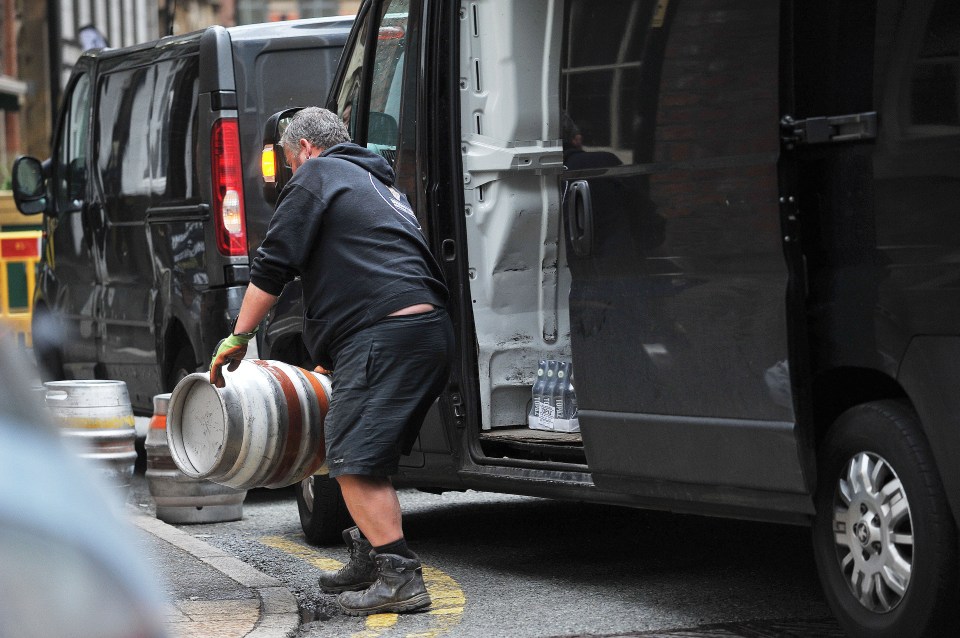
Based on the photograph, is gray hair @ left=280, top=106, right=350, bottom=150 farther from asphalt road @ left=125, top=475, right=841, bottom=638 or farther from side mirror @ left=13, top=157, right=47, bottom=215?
side mirror @ left=13, top=157, right=47, bottom=215

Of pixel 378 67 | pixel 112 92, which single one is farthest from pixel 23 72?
pixel 378 67

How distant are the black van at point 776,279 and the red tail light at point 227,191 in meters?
2.58

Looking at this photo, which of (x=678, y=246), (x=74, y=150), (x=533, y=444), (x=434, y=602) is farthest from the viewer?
(x=74, y=150)

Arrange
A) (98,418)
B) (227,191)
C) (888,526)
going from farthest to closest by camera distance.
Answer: (227,191)
(98,418)
(888,526)

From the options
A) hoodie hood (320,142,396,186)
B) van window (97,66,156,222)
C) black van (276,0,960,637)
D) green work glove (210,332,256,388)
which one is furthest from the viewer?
van window (97,66,156,222)

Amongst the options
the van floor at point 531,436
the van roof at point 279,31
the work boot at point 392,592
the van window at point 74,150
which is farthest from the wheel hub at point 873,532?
the van window at point 74,150

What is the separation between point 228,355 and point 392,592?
0.96 metres

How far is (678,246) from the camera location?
535 cm

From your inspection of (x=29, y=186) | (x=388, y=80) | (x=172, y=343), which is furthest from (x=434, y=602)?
(x=29, y=186)

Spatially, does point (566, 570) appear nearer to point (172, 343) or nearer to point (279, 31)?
point (172, 343)

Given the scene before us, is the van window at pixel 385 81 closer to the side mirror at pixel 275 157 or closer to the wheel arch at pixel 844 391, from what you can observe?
the side mirror at pixel 275 157

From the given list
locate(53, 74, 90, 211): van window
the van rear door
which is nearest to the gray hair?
the van rear door

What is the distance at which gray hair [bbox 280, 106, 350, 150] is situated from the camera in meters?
6.31

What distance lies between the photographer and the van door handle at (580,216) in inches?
225
